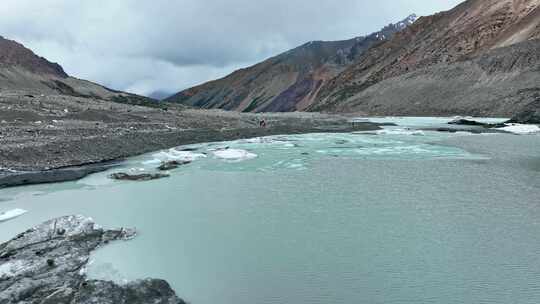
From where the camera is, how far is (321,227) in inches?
575

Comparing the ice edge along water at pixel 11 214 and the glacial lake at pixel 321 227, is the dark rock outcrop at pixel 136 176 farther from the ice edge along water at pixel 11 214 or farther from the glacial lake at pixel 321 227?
the ice edge along water at pixel 11 214

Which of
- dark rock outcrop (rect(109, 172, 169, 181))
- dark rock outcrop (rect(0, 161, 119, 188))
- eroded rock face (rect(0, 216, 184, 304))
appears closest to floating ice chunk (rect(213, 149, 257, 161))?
dark rock outcrop (rect(109, 172, 169, 181))

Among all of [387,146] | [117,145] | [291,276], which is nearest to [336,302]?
[291,276]

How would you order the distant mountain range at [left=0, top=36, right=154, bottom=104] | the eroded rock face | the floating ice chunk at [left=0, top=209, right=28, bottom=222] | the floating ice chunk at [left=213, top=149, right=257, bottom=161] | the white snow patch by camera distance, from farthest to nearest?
the distant mountain range at [left=0, top=36, right=154, bottom=104] → the floating ice chunk at [left=213, top=149, right=257, bottom=161] → the floating ice chunk at [left=0, top=209, right=28, bottom=222] → the white snow patch → the eroded rock face

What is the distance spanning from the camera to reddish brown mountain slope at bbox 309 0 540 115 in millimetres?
88419

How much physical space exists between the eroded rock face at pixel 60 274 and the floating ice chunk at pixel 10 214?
3.70 metres

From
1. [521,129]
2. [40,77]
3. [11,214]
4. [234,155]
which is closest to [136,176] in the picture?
[11,214]

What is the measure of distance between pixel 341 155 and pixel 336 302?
77.1 ft

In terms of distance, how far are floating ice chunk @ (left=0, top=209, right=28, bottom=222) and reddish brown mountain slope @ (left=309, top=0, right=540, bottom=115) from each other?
242ft

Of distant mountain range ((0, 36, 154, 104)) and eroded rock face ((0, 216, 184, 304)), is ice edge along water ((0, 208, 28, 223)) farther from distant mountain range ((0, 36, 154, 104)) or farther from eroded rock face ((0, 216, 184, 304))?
distant mountain range ((0, 36, 154, 104))

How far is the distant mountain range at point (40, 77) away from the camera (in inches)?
4373

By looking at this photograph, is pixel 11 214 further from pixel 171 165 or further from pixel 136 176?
pixel 171 165

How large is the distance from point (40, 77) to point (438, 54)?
10757cm

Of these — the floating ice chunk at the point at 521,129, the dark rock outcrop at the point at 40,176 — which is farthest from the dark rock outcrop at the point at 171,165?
the floating ice chunk at the point at 521,129
